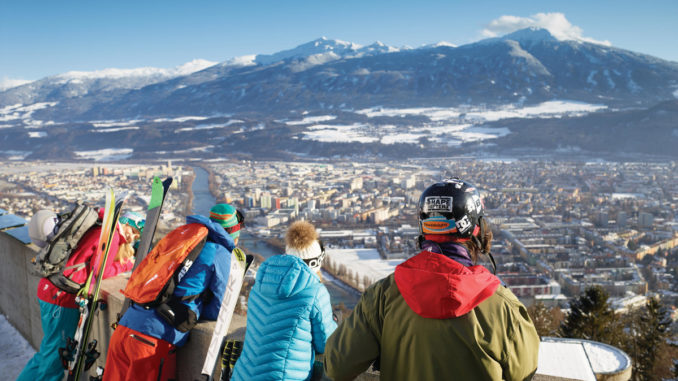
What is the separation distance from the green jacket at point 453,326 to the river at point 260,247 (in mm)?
8894

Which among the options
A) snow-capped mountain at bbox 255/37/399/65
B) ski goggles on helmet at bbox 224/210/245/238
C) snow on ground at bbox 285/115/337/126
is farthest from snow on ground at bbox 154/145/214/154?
snow-capped mountain at bbox 255/37/399/65

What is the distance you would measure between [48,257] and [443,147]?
55.3m

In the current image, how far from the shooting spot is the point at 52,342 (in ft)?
6.48

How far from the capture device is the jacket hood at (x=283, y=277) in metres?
1.21

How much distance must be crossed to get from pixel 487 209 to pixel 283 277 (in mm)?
29842

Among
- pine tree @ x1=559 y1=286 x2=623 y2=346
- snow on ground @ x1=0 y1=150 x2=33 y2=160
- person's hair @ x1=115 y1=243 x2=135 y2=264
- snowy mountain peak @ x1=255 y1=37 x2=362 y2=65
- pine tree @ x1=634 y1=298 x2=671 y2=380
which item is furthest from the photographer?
snowy mountain peak @ x1=255 y1=37 x2=362 y2=65

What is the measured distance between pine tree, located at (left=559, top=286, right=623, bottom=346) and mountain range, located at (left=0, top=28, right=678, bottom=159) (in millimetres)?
45102

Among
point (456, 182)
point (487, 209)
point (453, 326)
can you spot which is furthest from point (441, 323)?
point (487, 209)

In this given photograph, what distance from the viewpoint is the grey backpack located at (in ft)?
6.20

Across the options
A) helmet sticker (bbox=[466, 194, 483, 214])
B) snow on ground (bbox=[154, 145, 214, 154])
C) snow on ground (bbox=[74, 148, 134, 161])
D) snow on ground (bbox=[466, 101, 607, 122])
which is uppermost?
helmet sticker (bbox=[466, 194, 483, 214])

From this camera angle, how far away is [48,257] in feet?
6.18

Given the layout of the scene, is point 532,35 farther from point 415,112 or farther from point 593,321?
point 593,321

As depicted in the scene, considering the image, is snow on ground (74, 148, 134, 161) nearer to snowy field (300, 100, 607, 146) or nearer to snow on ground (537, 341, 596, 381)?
snowy field (300, 100, 607, 146)

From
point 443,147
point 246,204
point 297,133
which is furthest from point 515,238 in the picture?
point 297,133
